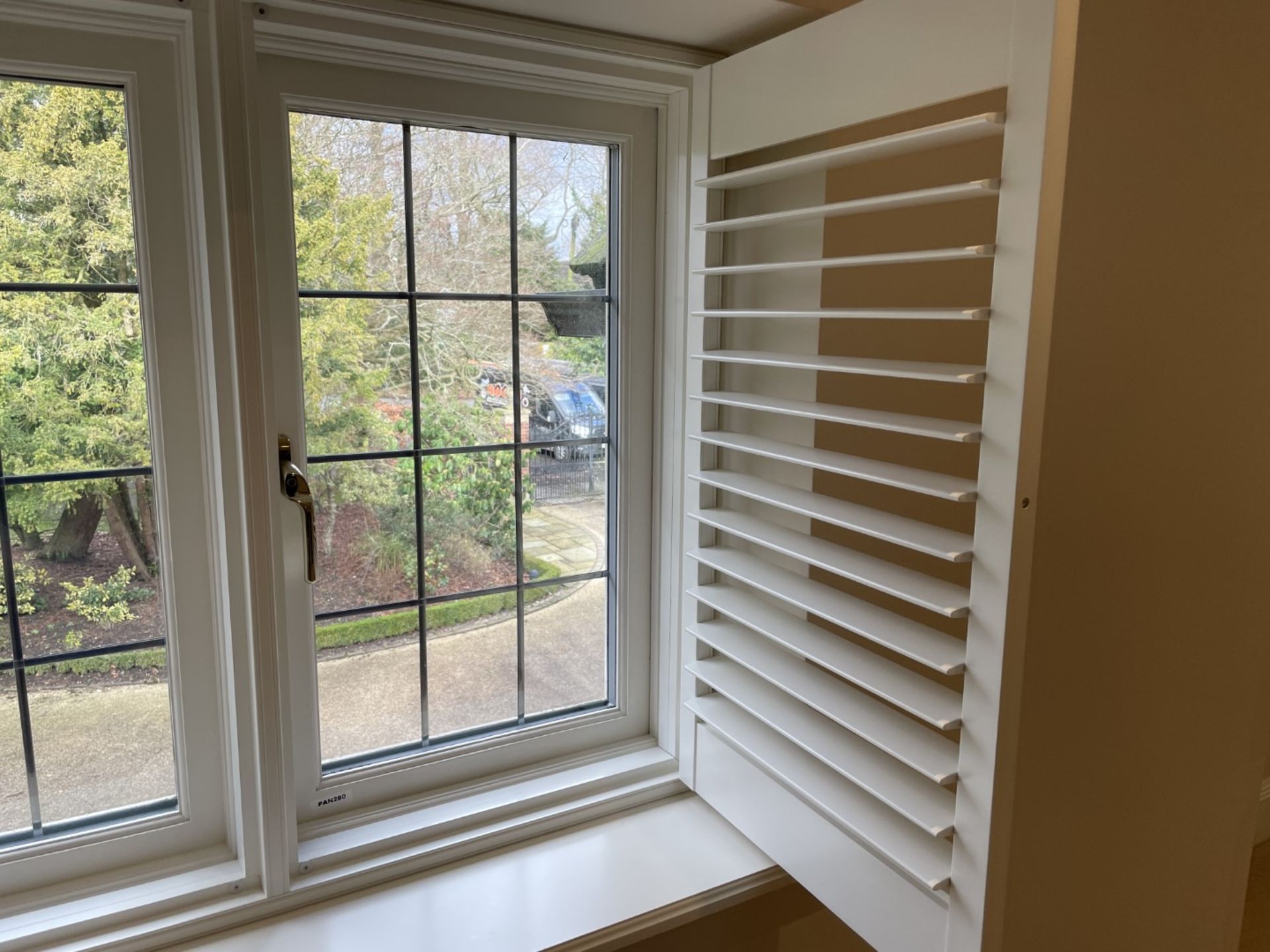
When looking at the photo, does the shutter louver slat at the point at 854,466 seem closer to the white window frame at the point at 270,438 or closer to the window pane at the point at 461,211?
the white window frame at the point at 270,438

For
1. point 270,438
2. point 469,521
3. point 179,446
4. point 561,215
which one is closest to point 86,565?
point 179,446

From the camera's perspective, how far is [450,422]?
133 centimetres

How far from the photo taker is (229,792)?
1229mm

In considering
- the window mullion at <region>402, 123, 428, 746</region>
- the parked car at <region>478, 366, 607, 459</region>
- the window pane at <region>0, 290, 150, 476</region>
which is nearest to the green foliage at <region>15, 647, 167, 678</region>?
the window pane at <region>0, 290, 150, 476</region>

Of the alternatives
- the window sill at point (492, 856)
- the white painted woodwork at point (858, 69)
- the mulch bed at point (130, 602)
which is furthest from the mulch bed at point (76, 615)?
the white painted woodwork at point (858, 69)

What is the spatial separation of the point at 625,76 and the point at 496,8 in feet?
0.73

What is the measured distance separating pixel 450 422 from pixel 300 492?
258 mm

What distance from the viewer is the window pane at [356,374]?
122 centimetres

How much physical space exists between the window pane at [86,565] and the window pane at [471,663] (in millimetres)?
389

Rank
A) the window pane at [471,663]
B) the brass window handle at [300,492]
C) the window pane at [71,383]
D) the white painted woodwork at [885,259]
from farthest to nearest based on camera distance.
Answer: the window pane at [471,663] < the brass window handle at [300,492] < the window pane at [71,383] < the white painted woodwork at [885,259]

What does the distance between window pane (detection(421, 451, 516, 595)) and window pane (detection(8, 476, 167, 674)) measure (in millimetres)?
372

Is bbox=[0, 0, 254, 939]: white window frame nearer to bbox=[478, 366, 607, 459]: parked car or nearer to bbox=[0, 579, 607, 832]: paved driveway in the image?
bbox=[0, 579, 607, 832]: paved driveway

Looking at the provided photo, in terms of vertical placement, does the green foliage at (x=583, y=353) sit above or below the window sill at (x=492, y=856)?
above

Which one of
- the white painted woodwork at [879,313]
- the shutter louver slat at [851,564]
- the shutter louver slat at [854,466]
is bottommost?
the shutter louver slat at [851,564]
